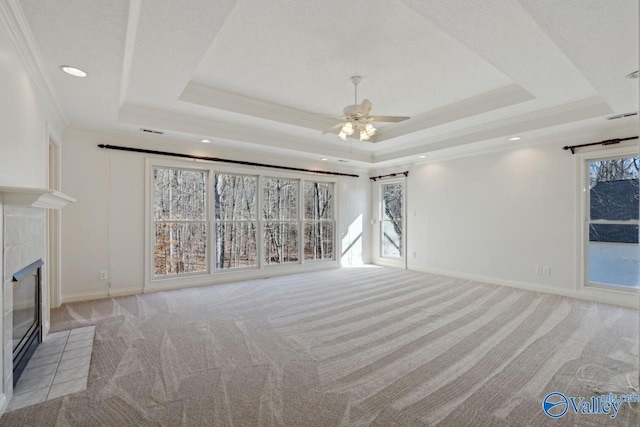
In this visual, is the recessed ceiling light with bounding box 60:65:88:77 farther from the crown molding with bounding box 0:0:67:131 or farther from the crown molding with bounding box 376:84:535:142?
the crown molding with bounding box 376:84:535:142

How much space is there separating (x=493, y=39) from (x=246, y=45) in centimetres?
205

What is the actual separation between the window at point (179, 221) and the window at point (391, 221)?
4.00 m

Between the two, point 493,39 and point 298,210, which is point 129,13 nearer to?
point 493,39

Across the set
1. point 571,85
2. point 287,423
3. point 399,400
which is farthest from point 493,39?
point 287,423

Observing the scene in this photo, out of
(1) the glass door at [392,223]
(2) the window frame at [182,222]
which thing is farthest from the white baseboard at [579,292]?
(2) the window frame at [182,222]

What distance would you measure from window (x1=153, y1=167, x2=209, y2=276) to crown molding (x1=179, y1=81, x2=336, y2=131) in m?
1.54

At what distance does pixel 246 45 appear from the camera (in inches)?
109

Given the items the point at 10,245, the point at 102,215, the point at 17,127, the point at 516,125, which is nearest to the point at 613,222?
the point at 516,125

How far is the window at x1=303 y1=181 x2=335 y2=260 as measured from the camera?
6359mm

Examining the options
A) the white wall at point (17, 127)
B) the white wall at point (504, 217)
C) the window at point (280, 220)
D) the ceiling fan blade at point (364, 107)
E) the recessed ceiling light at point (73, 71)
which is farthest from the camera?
the window at point (280, 220)

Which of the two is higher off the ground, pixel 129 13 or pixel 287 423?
pixel 129 13

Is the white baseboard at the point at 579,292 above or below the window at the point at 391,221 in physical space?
below

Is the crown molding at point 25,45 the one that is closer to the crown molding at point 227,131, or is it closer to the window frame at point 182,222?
the crown molding at point 227,131

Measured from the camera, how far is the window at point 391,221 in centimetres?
676
